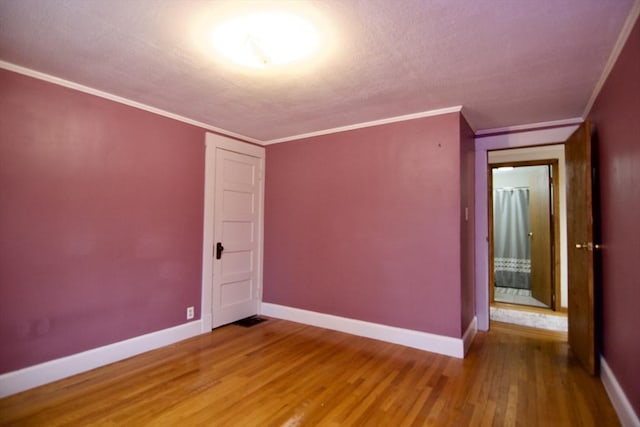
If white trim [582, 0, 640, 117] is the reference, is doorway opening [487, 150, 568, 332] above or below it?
below

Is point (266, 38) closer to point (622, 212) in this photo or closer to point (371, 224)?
point (371, 224)

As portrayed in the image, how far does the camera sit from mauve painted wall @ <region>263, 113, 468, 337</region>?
3.15 m

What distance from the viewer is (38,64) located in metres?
2.32

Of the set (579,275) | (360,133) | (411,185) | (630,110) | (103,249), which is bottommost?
(579,275)

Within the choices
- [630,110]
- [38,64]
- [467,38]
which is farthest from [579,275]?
[38,64]

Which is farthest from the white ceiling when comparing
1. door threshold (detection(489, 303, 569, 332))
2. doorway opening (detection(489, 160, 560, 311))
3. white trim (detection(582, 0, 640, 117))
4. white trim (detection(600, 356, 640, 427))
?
door threshold (detection(489, 303, 569, 332))

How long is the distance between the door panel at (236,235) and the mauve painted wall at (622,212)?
11.9 ft

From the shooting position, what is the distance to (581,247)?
2.76 m

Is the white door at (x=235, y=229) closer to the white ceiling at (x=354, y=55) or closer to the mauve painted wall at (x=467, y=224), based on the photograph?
the white ceiling at (x=354, y=55)

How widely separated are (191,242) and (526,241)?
6.15 m

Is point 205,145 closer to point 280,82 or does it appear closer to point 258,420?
point 280,82

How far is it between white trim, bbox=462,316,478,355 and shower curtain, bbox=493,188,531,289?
3.15 metres

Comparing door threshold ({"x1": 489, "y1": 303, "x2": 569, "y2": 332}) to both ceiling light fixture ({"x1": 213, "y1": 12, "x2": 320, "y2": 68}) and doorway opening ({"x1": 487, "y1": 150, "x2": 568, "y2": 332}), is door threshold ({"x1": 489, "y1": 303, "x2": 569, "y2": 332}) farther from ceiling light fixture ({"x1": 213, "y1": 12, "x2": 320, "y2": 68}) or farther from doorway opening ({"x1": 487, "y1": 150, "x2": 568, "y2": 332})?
ceiling light fixture ({"x1": 213, "y1": 12, "x2": 320, "y2": 68})

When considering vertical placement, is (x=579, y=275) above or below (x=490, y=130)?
below
